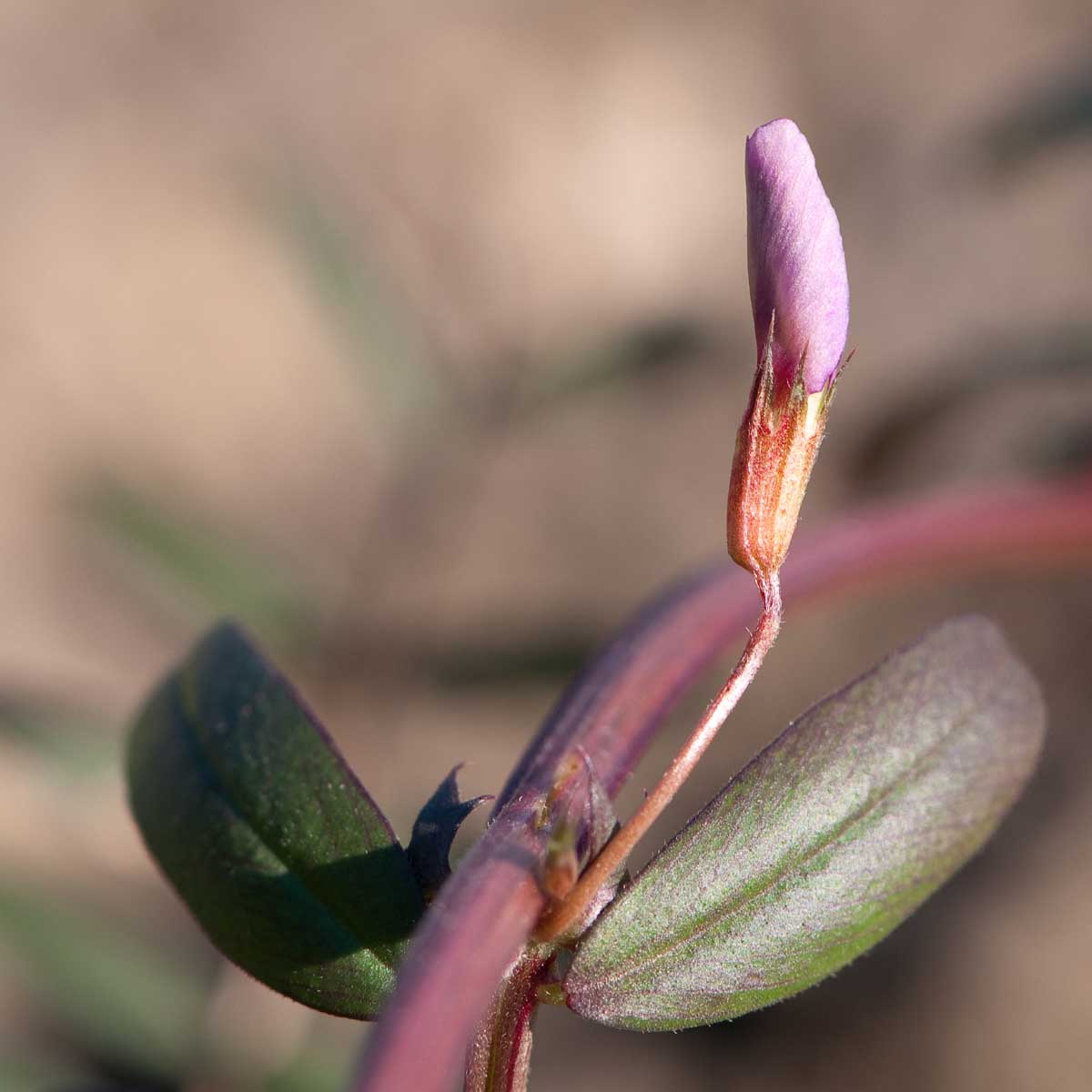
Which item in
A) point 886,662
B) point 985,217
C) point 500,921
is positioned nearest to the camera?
point 500,921

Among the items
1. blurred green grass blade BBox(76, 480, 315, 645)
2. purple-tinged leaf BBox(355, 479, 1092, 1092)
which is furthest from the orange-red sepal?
blurred green grass blade BBox(76, 480, 315, 645)

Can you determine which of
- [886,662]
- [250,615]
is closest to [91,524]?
→ [250,615]

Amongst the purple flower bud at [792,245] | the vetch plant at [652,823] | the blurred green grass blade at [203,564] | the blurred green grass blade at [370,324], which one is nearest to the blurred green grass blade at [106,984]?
the blurred green grass blade at [203,564]

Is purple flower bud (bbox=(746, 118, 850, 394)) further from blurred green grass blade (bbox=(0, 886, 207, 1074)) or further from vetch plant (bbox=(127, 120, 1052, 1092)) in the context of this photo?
blurred green grass blade (bbox=(0, 886, 207, 1074))

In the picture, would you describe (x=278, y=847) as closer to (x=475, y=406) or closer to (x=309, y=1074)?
(x=309, y=1074)

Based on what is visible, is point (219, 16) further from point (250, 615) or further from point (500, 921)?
point (500, 921)

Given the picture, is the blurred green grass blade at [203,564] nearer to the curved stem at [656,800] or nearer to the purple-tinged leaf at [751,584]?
the purple-tinged leaf at [751,584]

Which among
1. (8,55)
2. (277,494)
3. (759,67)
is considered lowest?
(277,494)

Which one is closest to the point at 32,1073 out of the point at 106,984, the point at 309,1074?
the point at 106,984
